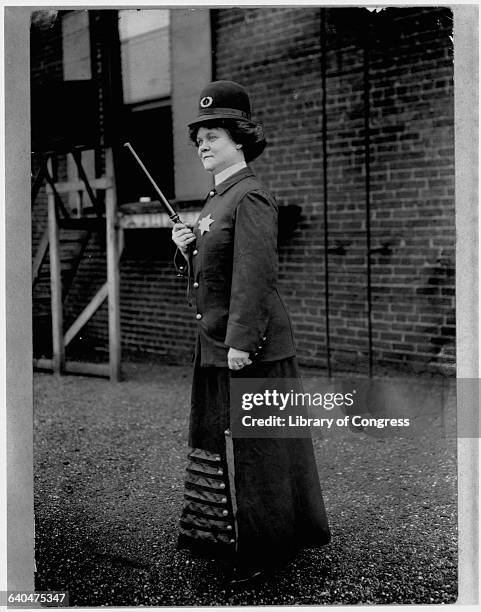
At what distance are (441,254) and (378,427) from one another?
5.20 ft

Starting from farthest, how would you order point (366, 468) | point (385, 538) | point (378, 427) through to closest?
point (378, 427)
point (366, 468)
point (385, 538)

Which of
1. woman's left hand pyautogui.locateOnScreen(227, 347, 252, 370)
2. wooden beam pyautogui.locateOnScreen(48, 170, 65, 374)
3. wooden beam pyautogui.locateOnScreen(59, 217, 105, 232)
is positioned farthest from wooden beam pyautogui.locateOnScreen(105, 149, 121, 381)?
woman's left hand pyautogui.locateOnScreen(227, 347, 252, 370)

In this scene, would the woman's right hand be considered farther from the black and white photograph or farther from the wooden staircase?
the wooden staircase

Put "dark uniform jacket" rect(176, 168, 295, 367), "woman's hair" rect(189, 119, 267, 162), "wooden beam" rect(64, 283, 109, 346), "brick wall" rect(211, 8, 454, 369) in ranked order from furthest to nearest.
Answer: "wooden beam" rect(64, 283, 109, 346)
"brick wall" rect(211, 8, 454, 369)
"woman's hair" rect(189, 119, 267, 162)
"dark uniform jacket" rect(176, 168, 295, 367)

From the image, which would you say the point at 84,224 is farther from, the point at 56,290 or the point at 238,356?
the point at 238,356

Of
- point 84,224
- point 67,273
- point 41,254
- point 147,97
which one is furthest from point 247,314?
point 147,97

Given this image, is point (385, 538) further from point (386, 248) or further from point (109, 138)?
point (109, 138)

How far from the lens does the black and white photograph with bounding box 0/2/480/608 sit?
246cm

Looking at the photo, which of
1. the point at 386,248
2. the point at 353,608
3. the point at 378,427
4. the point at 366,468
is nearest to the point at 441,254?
the point at 386,248

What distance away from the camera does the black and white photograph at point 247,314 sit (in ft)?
8.05

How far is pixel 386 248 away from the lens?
17.0 ft

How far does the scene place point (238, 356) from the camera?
7.71 feet

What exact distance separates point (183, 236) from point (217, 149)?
0.35m

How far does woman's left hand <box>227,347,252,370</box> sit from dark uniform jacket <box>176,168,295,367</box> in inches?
1.1
